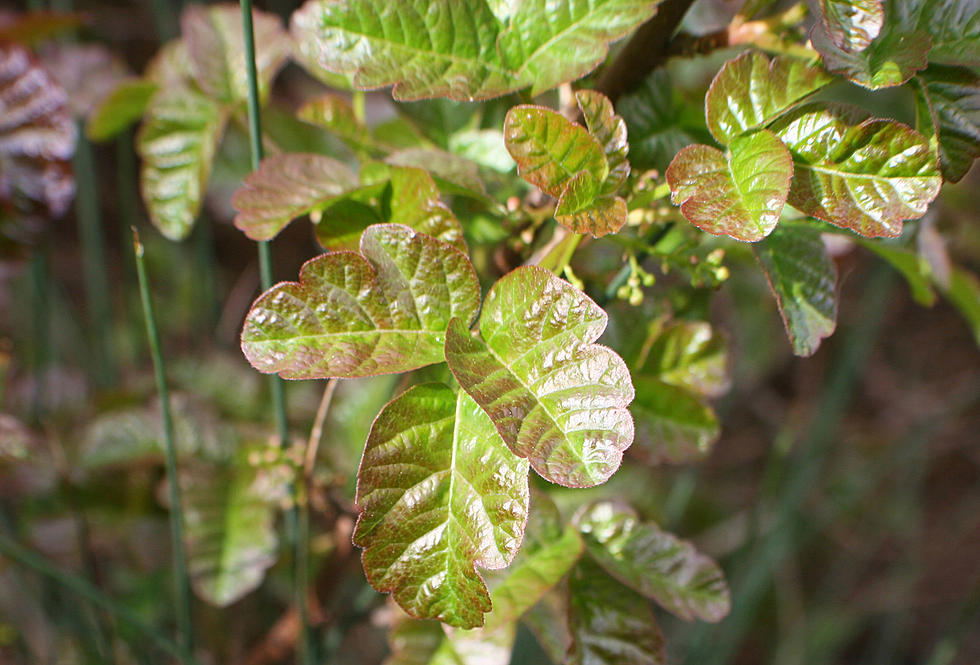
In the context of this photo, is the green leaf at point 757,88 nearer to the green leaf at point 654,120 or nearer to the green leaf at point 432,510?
the green leaf at point 654,120

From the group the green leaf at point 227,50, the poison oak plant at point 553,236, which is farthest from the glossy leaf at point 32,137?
the poison oak plant at point 553,236

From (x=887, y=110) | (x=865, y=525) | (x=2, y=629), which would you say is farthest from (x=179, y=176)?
(x=865, y=525)

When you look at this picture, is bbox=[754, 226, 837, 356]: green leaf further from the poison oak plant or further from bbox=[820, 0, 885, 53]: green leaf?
bbox=[820, 0, 885, 53]: green leaf

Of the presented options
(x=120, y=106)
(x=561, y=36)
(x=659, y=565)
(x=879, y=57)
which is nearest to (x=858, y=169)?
(x=879, y=57)

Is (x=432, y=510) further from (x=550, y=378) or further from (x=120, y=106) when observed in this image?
(x=120, y=106)

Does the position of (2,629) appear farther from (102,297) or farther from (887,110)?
(887,110)

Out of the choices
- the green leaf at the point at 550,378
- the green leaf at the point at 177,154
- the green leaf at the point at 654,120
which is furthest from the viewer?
the green leaf at the point at 177,154
